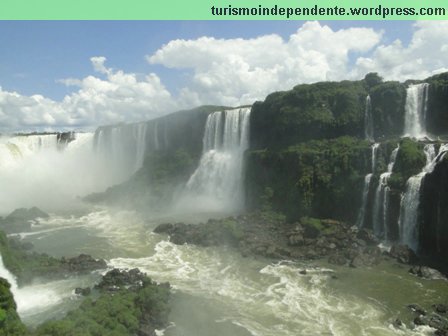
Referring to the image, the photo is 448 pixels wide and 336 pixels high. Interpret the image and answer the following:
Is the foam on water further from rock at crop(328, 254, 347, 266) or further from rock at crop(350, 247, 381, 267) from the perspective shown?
rock at crop(350, 247, 381, 267)

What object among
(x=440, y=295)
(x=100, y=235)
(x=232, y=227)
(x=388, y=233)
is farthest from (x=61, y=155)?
(x=440, y=295)

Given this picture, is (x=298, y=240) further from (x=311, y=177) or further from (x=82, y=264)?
(x=82, y=264)

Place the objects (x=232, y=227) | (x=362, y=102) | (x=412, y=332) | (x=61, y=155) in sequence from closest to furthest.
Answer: (x=412, y=332) → (x=232, y=227) → (x=362, y=102) → (x=61, y=155)

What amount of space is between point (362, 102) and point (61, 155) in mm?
51769

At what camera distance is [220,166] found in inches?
2157

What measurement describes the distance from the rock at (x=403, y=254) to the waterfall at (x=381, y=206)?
9.64 ft

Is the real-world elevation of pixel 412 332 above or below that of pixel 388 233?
below

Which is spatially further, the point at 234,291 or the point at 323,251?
the point at 323,251

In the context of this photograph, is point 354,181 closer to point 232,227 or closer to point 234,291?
point 232,227

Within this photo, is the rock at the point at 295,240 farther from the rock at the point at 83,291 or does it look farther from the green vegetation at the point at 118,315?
the rock at the point at 83,291

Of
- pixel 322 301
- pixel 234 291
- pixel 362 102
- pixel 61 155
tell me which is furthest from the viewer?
pixel 61 155

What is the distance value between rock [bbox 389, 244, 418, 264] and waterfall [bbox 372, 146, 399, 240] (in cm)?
294

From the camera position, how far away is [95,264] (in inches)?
1232

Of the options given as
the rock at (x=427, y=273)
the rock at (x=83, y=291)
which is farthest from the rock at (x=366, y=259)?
the rock at (x=83, y=291)
